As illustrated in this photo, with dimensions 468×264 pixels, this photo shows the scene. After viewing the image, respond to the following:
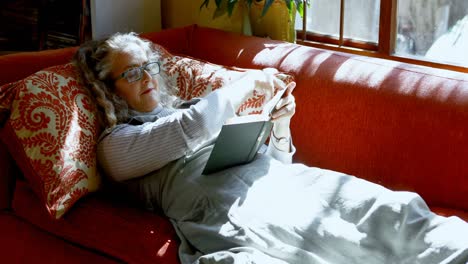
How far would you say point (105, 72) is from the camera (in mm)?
1687

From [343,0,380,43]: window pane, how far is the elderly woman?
687 millimetres

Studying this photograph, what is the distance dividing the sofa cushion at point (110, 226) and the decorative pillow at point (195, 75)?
0.45 metres

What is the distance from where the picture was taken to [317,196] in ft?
4.80

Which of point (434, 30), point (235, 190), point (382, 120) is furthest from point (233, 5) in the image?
point (235, 190)

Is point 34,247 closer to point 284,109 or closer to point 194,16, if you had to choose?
point 284,109

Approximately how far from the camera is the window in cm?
204

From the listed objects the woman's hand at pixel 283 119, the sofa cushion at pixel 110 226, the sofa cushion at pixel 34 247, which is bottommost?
the sofa cushion at pixel 34 247

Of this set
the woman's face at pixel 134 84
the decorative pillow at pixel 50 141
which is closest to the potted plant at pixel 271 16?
the woman's face at pixel 134 84

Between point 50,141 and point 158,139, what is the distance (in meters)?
0.27

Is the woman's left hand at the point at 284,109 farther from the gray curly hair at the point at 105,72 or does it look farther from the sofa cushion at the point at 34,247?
the sofa cushion at the point at 34,247

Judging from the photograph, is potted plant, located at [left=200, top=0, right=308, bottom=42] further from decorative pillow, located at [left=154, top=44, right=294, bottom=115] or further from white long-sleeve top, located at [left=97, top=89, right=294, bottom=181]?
white long-sleeve top, located at [left=97, top=89, right=294, bottom=181]

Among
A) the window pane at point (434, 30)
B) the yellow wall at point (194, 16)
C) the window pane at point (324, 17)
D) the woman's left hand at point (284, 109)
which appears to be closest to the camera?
the woman's left hand at point (284, 109)

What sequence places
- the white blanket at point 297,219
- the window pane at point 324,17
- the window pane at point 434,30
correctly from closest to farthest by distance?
1. the white blanket at point 297,219
2. the window pane at point 434,30
3. the window pane at point 324,17

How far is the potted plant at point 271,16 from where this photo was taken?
7.58ft
